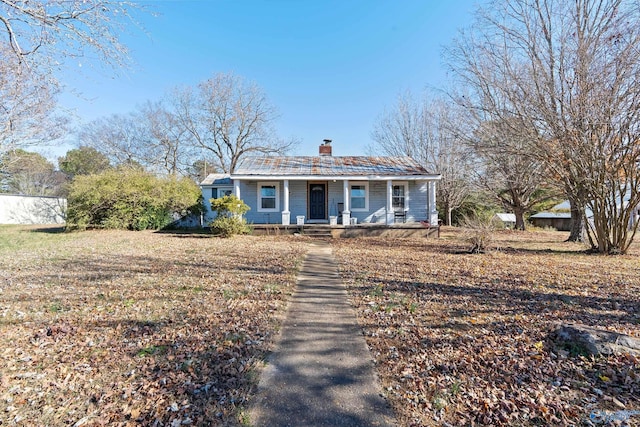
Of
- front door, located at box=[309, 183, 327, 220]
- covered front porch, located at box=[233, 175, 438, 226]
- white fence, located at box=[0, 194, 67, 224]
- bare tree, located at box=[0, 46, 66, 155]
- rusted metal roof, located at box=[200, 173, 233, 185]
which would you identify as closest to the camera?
bare tree, located at box=[0, 46, 66, 155]

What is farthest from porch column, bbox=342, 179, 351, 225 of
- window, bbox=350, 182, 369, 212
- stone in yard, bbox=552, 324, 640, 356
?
stone in yard, bbox=552, 324, 640, 356

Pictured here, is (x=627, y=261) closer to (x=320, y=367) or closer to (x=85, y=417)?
(x=320, y=367)

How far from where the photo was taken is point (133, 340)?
3221mm

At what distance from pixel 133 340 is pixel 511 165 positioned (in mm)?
16309

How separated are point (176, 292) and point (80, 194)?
12749mm

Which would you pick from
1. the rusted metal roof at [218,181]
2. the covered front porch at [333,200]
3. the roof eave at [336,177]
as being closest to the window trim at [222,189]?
the rusted metal roof at [218,181]

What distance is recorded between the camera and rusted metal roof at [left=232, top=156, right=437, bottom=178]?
14578mm

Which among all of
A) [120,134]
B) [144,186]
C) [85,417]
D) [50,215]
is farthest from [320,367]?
[120,134]

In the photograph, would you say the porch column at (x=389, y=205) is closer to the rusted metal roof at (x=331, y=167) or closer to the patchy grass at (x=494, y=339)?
the rusted metal roof at (x=331, y=167)

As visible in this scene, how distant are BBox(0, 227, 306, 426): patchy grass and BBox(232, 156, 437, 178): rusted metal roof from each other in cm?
859

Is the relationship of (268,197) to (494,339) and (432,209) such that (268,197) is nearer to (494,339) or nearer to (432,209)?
(432,209)

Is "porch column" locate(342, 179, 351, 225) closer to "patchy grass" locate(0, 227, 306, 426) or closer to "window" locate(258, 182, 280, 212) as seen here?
"window" locate(258, 182, 280, 212)

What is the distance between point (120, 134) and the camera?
32.2 metres

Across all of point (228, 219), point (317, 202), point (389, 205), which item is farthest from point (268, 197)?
point (389, 205)
